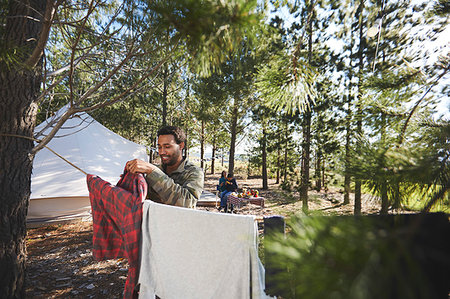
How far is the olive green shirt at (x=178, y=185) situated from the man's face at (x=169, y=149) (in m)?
0.09

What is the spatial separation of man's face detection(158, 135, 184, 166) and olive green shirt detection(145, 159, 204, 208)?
0.09 meters

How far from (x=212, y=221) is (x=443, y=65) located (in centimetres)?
101

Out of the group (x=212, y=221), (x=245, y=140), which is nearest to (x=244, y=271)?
(x=212, y=221)

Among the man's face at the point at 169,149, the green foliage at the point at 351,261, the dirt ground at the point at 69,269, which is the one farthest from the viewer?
the dirt ground at the point at 69,269

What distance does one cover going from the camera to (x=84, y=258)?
3059 mm

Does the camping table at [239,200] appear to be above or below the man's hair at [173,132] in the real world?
below

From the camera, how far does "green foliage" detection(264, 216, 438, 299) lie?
0.23 m

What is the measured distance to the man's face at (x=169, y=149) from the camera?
70.3 inches

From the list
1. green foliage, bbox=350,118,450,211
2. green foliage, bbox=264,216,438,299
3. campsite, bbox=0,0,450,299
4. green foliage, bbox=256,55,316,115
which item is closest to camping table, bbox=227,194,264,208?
campsite, bbox=0,0,450,299

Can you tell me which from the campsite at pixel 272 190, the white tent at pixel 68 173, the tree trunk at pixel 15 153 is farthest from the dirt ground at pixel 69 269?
the tree trunk at pixel 15 153

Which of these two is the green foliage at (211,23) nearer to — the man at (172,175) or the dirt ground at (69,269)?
the man at (172,175)

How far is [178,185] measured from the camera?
5.02ft

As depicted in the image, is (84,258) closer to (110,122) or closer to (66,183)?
(66,183)

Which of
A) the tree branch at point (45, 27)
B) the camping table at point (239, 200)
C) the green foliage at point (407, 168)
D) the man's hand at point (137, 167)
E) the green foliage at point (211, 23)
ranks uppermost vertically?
the tree branch at point (45, 27)
